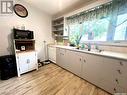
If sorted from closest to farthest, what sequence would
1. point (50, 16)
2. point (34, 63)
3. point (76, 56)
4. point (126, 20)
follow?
point (126, 20), point (76, 56), point (34, 63), point (50, 16)

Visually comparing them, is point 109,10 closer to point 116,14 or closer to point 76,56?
point 116,14

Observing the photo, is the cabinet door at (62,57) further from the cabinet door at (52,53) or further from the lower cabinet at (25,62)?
the lower cabinet at (25,62)

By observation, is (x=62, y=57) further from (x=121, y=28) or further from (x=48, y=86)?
(x=121, y=28)

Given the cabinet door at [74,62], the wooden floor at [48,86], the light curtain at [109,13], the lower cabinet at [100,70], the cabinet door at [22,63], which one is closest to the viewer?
the lower cabinet at [100,70]

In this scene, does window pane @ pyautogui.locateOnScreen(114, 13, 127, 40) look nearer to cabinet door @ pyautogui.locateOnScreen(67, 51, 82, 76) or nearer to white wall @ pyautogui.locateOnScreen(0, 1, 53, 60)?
cabinet door @ pyautogui.locateOnScreen(67, 51, 82, 76)

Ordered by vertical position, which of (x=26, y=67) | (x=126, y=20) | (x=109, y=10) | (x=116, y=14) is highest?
(x=109, y=10)

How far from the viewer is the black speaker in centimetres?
212

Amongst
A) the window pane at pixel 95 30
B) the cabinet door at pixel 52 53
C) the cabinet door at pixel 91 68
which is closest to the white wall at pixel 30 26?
the cabinet door at pixel 52 53

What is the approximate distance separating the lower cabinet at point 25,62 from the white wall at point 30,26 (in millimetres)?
547

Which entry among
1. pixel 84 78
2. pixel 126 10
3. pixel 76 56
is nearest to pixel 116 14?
pixel 126 10

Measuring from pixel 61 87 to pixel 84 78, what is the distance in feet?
2.31

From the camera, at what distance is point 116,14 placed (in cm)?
186

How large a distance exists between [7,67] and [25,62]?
478 millimetres

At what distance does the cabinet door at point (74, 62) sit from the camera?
2229mm
